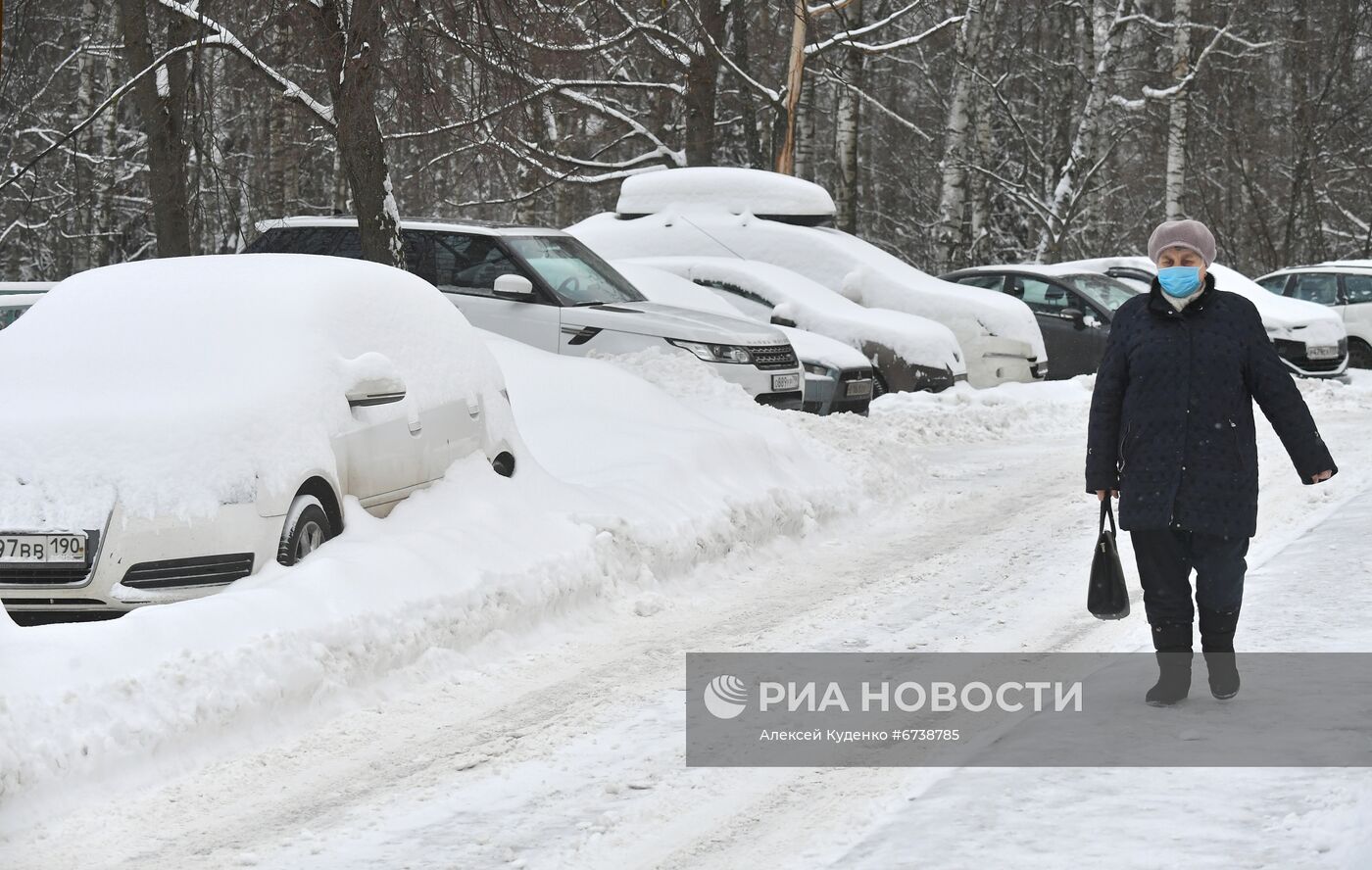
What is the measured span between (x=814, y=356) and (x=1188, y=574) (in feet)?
29.2

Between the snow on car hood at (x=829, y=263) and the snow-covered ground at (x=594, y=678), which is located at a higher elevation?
the snow on car hood at (x=829, y=263)

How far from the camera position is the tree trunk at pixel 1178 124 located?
89.2ft

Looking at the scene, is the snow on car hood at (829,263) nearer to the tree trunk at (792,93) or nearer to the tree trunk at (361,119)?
the tree trunk at (361,119)

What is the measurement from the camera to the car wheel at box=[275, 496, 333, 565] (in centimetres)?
670

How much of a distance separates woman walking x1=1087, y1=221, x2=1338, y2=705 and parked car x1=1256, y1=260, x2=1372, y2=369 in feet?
59.4

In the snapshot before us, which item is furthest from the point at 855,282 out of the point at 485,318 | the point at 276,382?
the point at 276,382

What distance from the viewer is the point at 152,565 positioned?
6.24m

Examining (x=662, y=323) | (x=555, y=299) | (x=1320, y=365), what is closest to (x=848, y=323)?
(x=662, y=323)

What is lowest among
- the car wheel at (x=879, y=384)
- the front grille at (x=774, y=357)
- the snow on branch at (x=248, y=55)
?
the car wheel at (x=879, y=384)

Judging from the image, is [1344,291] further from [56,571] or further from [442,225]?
[56,571]

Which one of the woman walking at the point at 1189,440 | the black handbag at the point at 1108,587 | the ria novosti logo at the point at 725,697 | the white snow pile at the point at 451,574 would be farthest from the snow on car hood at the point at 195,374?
the woman walking at the point at 1189,440

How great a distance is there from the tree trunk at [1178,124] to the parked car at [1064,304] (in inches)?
322

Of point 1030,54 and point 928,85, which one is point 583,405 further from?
point 928,85

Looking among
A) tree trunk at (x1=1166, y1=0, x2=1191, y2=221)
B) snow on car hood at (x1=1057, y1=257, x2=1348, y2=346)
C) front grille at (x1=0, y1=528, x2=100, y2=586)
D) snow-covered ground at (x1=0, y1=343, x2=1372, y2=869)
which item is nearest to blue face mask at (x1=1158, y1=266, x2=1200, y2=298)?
snow-covered ground at (x1=0, y1=343, x2=1372, y2=869)
